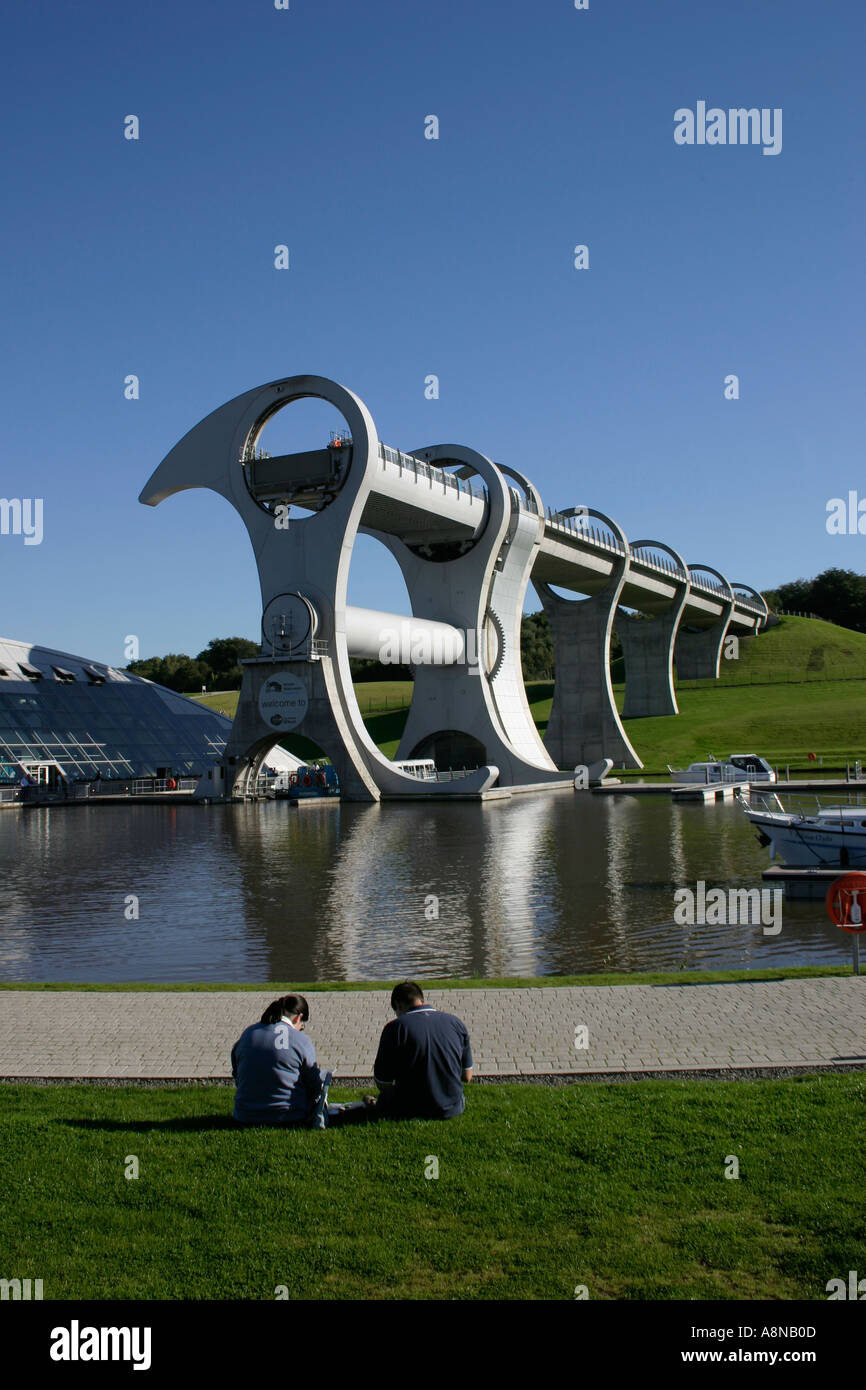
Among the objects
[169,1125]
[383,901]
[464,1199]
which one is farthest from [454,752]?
[464,1199]

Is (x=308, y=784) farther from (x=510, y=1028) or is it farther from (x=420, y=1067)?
(x=420, y=1067)

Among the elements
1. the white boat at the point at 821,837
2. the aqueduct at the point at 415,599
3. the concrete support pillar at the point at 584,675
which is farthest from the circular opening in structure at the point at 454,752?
the white boat at the point at 821,837

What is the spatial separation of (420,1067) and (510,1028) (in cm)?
335

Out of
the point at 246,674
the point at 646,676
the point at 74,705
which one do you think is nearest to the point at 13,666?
the point at 74,705

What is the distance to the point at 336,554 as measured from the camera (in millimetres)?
47469

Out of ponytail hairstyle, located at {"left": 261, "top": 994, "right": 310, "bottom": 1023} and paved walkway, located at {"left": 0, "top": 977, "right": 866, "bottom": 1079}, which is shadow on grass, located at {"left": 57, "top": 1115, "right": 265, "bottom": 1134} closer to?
ponytail hairstyle, located at {"left": 261, "top": 994, "right": 310, "bottom": 1023}

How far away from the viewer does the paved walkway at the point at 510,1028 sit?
9695 millimetres

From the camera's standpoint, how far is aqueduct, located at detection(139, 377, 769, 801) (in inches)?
1886

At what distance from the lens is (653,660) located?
304 feet

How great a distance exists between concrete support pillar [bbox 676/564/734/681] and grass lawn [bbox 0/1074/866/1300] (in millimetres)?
98895

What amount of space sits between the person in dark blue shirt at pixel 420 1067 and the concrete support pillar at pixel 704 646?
324 ft

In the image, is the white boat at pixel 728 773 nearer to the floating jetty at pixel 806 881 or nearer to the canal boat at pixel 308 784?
the canal boat at pixel 308 784

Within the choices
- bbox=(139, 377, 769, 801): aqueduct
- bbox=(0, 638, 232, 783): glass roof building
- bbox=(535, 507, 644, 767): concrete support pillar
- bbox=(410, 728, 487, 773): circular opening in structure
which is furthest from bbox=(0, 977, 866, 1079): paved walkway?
bbox=(535, 507, 644, 767): concrete support pillar
